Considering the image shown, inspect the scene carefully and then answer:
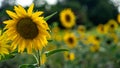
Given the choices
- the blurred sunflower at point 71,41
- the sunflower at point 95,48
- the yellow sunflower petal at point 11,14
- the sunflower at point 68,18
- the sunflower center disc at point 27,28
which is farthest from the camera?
the sunflower at point 68,18

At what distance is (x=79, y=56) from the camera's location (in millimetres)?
6832

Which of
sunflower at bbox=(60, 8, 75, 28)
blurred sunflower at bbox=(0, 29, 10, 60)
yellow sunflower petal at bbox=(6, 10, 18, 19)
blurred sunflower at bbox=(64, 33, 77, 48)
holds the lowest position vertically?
blurred sunflower at bbox=(64, 33, 77, 48)

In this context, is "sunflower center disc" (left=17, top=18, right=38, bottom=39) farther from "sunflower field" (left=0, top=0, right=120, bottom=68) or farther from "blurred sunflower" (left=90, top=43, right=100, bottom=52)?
"blurred sunflower" (left=90, top=43, right=100, bottom=52)

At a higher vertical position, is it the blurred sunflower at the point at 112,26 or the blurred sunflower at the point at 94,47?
the blurred sunflower at the point at 112,26

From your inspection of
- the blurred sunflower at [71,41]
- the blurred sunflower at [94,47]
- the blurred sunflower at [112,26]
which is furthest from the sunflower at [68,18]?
the blurred sunflower at [112,26]

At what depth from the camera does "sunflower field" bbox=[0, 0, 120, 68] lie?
8.02 ft

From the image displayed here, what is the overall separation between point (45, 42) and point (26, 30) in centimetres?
16

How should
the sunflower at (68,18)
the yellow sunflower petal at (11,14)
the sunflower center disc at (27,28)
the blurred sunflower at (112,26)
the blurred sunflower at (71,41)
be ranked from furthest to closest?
the blurred sunflower at (112,26) < the sunflower at (68,18) < the blurred sunflower at (71,41) < the sunflower center disc at (27,28) < the yellow sunflower petal at (11,14)

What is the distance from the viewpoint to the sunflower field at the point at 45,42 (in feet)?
8.02

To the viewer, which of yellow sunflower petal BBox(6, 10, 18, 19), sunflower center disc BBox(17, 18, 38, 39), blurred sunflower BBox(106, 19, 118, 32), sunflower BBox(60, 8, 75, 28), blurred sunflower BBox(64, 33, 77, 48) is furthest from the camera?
blurred sunflower BBox(106, 19, 118, 32)

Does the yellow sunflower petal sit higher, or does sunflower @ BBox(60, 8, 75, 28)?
the yellow sunflower petal

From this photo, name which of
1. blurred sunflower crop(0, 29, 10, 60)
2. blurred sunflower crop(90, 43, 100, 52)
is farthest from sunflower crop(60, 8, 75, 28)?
blurred sunflower crop(0, 29, 10, 60)

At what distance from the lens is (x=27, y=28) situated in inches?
98.7

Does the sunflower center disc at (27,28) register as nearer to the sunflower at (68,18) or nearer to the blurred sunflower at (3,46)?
the blurred sunflower at (3,46)
